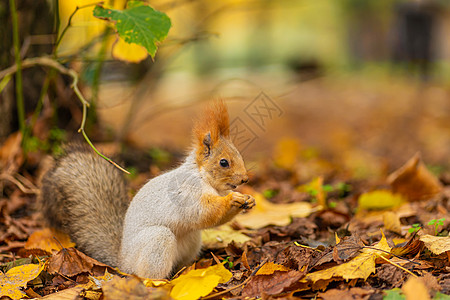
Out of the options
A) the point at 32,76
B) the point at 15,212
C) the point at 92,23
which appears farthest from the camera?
the point at 32,76

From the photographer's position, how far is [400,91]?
945cm

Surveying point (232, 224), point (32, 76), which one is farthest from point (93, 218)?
point (32, 76)

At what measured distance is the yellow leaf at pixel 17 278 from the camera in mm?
1706

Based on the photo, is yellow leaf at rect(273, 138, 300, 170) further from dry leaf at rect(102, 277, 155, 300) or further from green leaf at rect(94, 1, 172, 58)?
dry leaf at rect(102, 277, 155, 300)

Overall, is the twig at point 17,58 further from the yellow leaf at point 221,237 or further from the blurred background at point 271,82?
the yellow leaf at point 221,237

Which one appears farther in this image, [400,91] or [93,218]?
[400,91]

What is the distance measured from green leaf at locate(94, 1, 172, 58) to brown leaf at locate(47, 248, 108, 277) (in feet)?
2.79

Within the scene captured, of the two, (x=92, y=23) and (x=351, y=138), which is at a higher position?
(x=92, y=23)

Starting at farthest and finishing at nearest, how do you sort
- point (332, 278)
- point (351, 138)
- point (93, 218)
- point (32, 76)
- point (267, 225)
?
point (351, 138)
point (32, 76)
point (267, 225)
point (93, 218)
point (332, 278)

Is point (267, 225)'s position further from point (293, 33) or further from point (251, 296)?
point (293, 33)

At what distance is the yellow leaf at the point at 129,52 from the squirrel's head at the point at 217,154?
665mm

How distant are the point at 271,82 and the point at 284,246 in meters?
9.34

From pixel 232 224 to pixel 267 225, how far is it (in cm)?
19

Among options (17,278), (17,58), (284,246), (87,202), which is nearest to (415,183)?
(284,246)
